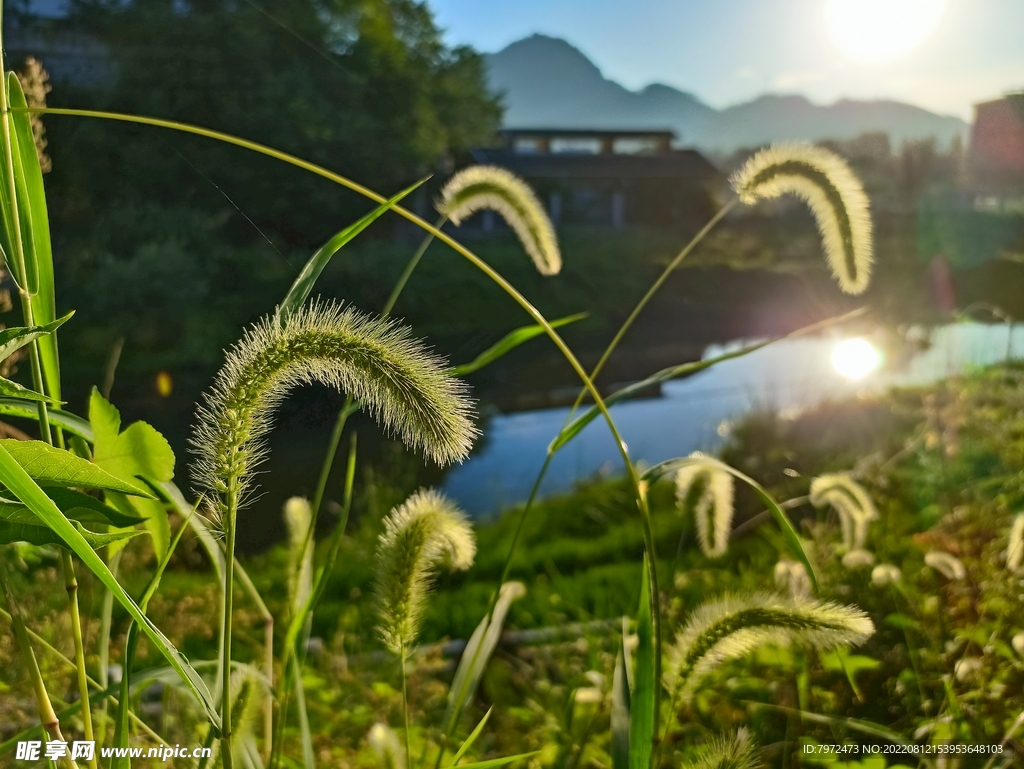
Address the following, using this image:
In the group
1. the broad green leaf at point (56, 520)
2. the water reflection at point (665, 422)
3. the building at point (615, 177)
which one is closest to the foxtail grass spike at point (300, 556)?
the broad green leaf at point (56, 520)

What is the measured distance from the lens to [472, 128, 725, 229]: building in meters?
6.48

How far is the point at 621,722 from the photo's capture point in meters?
0.49

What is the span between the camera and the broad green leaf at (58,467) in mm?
361

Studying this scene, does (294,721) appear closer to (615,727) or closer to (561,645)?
(561,645)

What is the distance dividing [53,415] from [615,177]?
684cm

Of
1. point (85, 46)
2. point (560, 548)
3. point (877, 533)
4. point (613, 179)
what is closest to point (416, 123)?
point (613, 179)

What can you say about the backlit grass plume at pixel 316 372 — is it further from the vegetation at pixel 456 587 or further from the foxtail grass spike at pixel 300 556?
the foxtail grass spike at pixel 300 556

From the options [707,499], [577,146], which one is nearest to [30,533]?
[707,499]

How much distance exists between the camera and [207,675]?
27.9 inches

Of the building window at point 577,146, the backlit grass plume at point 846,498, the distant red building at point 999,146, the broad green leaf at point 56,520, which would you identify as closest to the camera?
the broad green leaf at point 56,520

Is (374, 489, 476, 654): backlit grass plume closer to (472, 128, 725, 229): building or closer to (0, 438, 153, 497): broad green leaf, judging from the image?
(0, 438, 153, 497): broad green leaf

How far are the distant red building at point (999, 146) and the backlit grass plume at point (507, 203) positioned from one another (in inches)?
80.8

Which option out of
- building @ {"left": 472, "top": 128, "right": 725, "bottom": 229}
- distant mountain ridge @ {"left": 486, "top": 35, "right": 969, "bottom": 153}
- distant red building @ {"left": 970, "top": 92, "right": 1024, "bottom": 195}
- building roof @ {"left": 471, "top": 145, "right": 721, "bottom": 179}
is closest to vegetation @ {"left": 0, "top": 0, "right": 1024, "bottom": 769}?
distant red building @ {"left": 970, "top": 92, "right": 1024, "bottom": 195}

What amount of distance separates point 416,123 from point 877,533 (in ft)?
15.2
